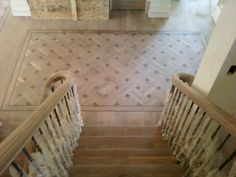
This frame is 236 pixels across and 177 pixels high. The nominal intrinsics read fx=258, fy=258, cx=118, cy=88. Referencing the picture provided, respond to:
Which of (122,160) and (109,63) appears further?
(109,63)

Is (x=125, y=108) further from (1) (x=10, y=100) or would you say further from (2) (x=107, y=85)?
(1) (x=10, y=100)

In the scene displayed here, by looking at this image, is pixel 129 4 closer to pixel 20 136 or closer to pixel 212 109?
pixel 212 109

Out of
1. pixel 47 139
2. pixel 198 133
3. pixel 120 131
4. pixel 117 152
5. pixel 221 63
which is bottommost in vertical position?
pixel 120 131

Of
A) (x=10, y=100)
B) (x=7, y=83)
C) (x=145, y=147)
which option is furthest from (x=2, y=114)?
(x=145, y=147)

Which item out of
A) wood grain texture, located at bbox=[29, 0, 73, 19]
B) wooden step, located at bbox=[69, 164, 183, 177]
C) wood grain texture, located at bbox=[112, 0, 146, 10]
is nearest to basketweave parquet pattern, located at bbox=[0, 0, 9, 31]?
wood grain texture, located at bbox=[29, 0, 73, 19]

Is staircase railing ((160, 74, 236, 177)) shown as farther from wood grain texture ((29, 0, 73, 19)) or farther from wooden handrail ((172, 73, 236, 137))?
wood grain texture ((29, 0, 73, 19))

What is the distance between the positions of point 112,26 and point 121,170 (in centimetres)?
290

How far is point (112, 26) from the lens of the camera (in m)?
4.42

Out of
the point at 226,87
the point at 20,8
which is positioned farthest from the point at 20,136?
the point at 20,8

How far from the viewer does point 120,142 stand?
2.65m

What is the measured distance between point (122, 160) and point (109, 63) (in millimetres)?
1848

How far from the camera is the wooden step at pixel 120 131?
291 centimetres

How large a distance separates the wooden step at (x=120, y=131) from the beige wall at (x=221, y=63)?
37.1 inches

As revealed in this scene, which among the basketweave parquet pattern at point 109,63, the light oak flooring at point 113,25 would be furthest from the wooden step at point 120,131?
the light oak flooring at point 113,25
